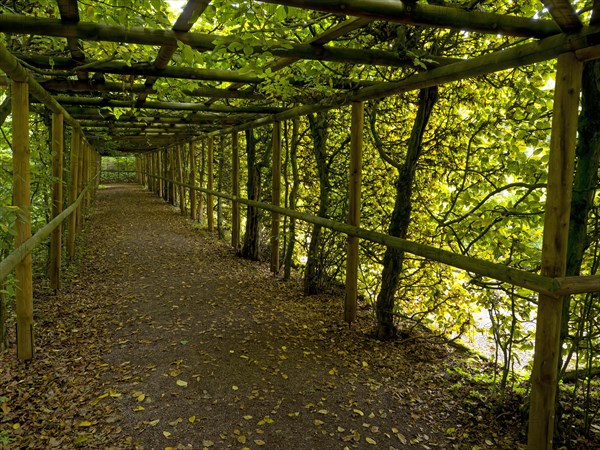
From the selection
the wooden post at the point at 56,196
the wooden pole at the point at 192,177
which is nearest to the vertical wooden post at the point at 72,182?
the wooden post at the point at 56,196

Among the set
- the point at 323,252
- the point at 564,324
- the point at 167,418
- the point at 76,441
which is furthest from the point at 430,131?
the point at 76,441

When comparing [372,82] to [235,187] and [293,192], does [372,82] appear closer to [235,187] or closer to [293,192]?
[293,192]

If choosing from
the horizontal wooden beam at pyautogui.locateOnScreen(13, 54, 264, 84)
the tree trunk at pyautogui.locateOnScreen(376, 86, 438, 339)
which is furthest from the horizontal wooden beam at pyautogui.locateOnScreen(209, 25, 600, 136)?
the horizontal wooden beam at pyautogui.locateOnScreen(13, 54, 264, 84)

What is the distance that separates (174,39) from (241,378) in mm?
2996

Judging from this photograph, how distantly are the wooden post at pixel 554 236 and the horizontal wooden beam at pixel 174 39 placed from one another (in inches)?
54.0

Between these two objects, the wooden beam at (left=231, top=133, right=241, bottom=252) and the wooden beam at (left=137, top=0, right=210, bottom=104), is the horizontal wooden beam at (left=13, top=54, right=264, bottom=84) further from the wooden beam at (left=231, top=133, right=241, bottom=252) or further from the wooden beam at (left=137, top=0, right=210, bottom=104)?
the wooden beam at (left=231, top=133, right=241, bottom=252)

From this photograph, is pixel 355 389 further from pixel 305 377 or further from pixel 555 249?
pixel 555 249

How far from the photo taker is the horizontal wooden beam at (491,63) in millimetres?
2354

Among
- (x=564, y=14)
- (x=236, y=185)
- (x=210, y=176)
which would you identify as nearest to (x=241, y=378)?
(x=564, y=14)

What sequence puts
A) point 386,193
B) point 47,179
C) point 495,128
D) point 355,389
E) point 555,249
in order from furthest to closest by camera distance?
point 386,193
point 47,179
point 495,128
point 355,389
point 555,249

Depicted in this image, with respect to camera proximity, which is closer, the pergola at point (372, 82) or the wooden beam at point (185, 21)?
the pergola at point (372, 82)

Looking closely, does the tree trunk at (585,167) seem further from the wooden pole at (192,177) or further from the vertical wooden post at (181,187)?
the vertical wooden post at (181,187)

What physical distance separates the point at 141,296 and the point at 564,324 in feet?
17.9

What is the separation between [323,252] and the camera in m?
7.10
